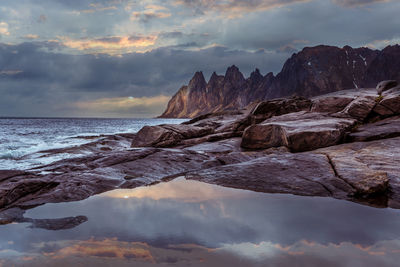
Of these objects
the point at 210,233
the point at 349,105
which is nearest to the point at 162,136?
the point at 349,105

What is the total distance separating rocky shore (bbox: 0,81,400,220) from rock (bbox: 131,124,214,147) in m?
0.33

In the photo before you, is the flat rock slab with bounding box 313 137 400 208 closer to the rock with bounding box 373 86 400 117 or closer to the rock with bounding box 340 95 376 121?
the rock with bounding box 340 95 376 121

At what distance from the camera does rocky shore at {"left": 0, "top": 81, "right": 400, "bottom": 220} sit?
18.5 feet

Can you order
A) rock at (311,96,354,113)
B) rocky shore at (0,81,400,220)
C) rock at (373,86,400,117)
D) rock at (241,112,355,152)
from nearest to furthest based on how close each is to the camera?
rocky shore at (0,81,400,220)
rock at (241,112,355,152)
rock at (373,86,400,117)
rock at (311,96,354,113)

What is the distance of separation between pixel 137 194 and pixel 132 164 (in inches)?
100

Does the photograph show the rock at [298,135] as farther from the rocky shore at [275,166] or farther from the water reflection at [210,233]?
the water reflection at [210,233]

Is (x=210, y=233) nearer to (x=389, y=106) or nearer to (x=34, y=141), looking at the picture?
(x=389, y=106)

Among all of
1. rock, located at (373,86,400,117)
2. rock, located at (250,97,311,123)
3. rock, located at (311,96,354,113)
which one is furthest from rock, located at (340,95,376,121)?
rock, located at (250,97,311,123)

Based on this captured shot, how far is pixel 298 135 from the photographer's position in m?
10.5

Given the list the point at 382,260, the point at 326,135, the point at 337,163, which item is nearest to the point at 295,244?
the point at 382,260

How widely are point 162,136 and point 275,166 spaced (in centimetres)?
861

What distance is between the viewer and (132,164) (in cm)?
832

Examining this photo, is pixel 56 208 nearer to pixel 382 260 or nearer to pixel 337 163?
pixel 382 260

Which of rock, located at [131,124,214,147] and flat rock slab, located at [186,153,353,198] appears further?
rock, located at [131,124,214,147]
